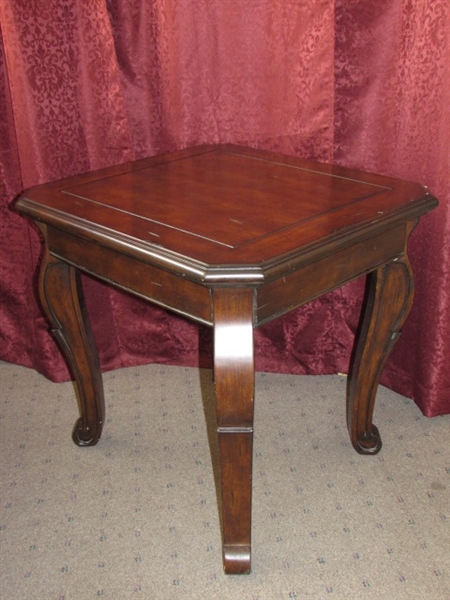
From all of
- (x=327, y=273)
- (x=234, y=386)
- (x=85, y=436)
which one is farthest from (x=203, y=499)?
(x=327, y=273)

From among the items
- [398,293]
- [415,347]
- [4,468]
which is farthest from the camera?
[415,347]

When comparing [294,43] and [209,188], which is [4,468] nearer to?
[209,188]

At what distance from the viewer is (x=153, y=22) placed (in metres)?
2.09

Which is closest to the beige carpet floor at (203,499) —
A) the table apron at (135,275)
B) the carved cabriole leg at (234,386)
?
the carved cabriole leg at (234,386)

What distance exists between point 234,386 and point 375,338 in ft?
2.03

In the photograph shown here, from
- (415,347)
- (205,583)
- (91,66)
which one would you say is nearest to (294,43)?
(91,66)

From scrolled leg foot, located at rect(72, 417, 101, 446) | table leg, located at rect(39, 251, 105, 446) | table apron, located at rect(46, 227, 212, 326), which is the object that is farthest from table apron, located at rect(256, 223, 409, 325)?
scrolled leg foot, located at rect(72, 417, 101, 446)

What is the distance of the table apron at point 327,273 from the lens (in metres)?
1.40

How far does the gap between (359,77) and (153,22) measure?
2.07 feet

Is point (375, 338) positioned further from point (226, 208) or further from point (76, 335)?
point (76, 335)

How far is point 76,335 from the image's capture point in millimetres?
1924

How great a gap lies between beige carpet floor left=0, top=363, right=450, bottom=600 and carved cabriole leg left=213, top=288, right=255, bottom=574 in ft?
1.01

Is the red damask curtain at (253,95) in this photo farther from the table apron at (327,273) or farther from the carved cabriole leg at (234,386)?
the carved cabriole leg at (234,386)

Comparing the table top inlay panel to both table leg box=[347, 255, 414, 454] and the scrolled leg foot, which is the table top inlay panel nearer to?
table leg box=[347, 255, 414, 454]
